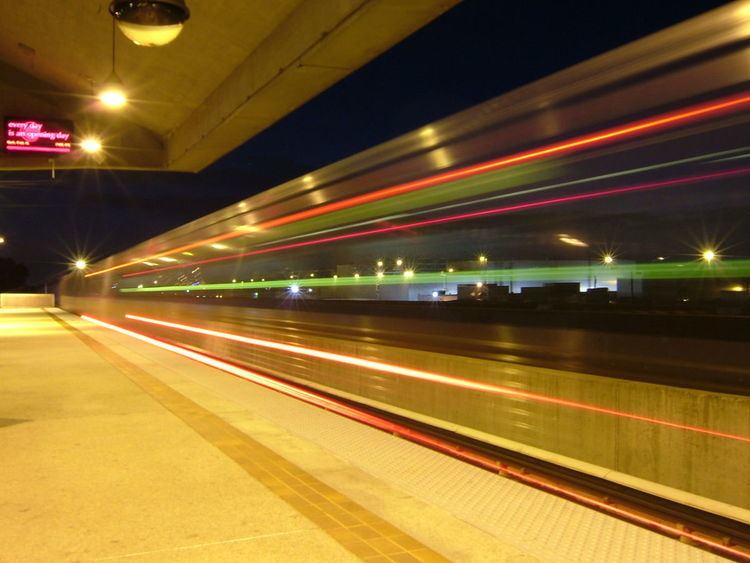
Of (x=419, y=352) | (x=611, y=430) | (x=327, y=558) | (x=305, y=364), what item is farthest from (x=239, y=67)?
(x=327, y=558)

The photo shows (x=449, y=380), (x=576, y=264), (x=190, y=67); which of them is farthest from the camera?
(x=190, y=67)

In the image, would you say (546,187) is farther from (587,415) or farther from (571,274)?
(587,415)

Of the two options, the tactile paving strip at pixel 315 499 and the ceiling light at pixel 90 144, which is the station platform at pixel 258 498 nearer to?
the tactile paving strip at pixel 315 499

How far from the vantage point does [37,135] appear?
39.5ft

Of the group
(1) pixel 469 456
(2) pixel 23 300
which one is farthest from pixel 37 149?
(2) pixel 23 300

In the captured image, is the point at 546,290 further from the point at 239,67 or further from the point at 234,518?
the point at 239,67

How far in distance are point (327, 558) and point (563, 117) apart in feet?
9.87

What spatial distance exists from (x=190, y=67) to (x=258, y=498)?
8.01 metres

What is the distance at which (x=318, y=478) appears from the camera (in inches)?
177

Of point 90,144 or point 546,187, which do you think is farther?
point 90,144

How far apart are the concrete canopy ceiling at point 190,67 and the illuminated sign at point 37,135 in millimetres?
675

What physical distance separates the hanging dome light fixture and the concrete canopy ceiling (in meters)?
1.93

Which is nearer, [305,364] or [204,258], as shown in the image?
[305,364]

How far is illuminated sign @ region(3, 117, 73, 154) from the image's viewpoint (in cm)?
1175
